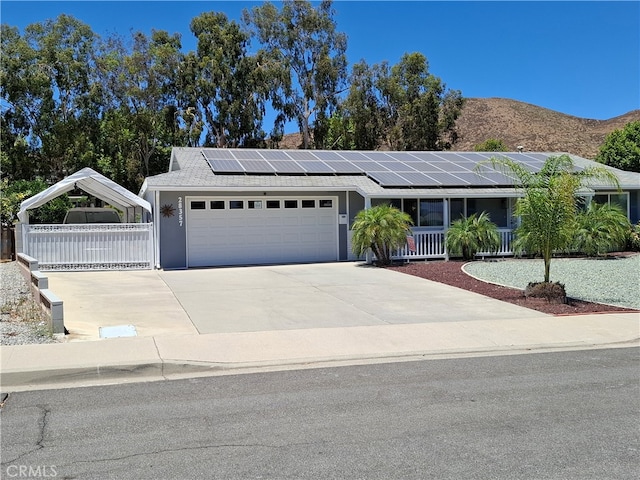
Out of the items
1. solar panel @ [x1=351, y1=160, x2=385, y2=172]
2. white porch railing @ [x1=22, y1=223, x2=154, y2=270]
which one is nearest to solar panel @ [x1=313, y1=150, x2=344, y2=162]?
solar panel @ [x1=351, y1=160, x2=385, y2=172]

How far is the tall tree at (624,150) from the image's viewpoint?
38188 millimetres

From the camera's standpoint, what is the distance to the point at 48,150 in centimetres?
3769

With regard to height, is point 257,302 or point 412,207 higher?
point 412,207

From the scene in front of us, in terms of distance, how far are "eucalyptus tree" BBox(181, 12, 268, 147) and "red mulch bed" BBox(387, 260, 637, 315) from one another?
80.0ft

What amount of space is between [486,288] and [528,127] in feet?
229

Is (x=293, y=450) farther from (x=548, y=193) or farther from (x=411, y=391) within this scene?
(x=548, y=193)

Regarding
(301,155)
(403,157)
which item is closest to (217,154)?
(301,155)

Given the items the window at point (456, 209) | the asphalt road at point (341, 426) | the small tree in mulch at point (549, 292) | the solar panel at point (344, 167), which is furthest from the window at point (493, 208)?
the asphalt road at point (341, 426)

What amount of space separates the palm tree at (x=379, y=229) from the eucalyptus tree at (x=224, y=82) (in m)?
24.1

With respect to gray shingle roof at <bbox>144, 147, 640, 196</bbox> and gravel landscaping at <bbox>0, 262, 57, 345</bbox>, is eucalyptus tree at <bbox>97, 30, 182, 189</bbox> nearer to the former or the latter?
gray shingle roof at <bbox>144, 147, 640, 196</bbox>

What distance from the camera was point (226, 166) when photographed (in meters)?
21.7

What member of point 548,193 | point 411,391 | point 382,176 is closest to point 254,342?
point 411,391

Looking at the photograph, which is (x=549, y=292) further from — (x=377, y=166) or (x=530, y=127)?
(x=530, y=127)
